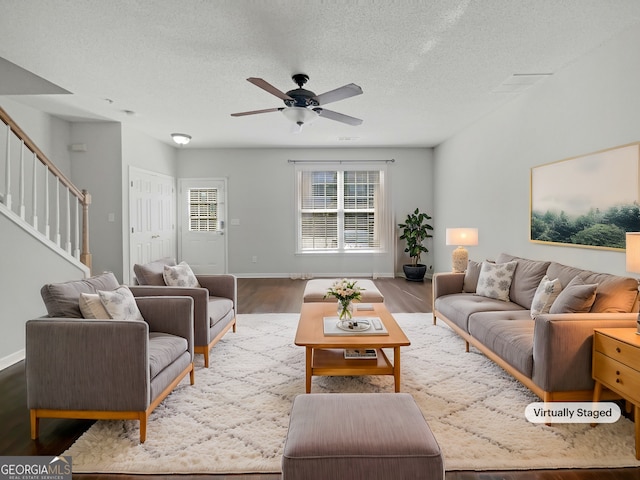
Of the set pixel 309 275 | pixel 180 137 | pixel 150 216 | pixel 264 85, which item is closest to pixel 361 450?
pixel 264 85

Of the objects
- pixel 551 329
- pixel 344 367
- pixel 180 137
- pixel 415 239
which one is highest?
pixel 180 137

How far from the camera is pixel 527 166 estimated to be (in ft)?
14.0

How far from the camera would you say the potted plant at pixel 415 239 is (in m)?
7.41

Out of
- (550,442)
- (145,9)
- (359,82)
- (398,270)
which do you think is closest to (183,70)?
(145,9)

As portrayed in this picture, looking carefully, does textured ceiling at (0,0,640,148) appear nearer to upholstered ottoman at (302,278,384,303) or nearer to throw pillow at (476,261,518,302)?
throw pillow at (476,261,518,302)

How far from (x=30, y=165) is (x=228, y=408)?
4.73 m

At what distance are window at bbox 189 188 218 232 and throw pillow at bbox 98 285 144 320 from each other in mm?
5454

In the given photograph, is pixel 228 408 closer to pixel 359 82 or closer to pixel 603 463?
pixel 603 463

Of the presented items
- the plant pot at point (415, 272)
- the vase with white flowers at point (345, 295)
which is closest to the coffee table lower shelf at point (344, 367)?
the vase with white flowers at point (345, 295)

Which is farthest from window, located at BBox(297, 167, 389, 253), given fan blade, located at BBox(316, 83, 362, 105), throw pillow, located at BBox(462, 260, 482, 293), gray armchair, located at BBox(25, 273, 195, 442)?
gray armchair, located at BBox(25, 273, 195, 442)

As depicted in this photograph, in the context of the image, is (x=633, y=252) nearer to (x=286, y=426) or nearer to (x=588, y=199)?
(x=588, y=199)

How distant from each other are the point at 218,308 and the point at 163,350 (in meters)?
1.12

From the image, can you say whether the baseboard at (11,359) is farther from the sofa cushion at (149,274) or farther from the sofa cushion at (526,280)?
the sofa cushion at (526,280)

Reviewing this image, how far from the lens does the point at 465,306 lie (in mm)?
3570
